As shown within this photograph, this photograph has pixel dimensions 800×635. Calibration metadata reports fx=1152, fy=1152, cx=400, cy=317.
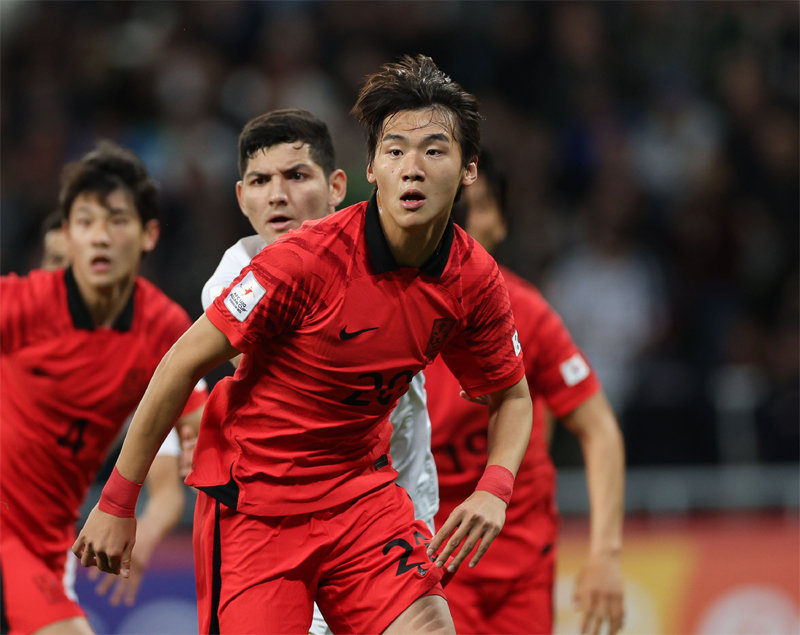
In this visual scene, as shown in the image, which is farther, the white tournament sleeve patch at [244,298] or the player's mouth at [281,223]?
the player's mouth at [281,223]

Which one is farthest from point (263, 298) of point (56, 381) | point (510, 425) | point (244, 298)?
point (56, 381)

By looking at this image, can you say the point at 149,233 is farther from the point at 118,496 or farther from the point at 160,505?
the point at 118,496

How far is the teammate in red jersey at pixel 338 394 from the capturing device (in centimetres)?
309

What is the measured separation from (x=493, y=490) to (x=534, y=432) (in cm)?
168

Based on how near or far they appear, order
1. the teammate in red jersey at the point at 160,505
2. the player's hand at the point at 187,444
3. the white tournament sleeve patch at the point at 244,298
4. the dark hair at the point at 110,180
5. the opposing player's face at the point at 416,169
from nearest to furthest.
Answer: the white tournament sleeve patch at the point at 244,298 < the opposing player's face at the point at 416,169 < the player's hand at the point at 187,444 < the teammate in red jersey at the point at 160,505 < the dark hair at the point at 110,180

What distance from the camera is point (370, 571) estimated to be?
10.6ft

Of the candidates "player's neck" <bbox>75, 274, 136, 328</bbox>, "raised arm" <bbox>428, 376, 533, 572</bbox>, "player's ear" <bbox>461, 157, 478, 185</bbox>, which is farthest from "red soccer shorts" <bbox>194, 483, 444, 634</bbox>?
"player's neck" <bbox>75, 274, 136, 328</bbox>

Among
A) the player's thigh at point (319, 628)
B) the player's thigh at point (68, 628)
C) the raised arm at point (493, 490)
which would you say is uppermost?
the raised arm at point (493, 490)

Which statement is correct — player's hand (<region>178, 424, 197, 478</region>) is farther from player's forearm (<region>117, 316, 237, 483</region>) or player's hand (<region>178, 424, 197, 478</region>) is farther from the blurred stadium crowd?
the blurred stadium crowd

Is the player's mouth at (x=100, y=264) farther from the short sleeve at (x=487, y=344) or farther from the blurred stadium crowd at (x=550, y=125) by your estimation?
the blurred stadium crowd at (x=550, y=125)

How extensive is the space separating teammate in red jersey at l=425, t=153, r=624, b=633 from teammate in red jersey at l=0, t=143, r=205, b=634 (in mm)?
1033

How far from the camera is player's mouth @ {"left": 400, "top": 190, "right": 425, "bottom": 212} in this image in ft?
10.2

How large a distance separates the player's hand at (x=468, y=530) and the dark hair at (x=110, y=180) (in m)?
2.26

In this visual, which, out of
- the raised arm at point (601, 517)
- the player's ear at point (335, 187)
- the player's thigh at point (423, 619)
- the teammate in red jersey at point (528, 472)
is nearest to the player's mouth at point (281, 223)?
the player's ear at point (335, 187)
